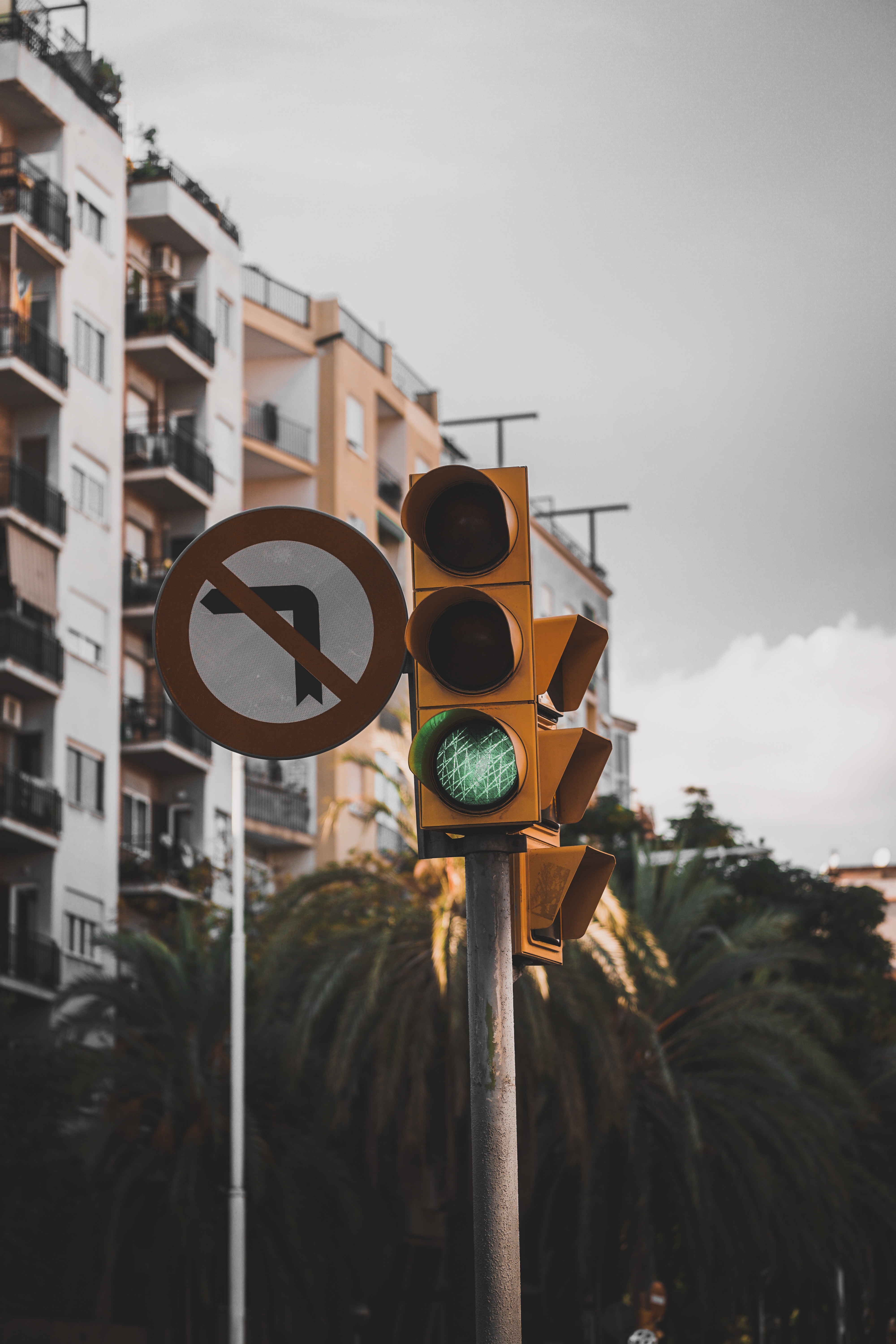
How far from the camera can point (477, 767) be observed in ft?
13.6

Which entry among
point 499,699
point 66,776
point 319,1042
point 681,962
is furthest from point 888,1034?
point 499,699

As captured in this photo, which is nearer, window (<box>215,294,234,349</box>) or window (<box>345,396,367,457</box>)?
window (<box>215,294,234,349</box>)

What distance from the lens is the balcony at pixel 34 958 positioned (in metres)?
36.6

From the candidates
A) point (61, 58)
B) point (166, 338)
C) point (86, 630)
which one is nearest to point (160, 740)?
point (86, 630)

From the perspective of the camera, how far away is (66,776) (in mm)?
38594

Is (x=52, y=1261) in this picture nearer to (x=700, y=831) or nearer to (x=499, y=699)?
(x=700, y=831)

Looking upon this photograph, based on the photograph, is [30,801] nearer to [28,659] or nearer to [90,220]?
[28,659]

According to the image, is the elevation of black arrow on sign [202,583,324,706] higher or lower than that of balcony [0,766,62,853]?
lower

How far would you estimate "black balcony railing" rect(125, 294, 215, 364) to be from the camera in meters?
43.5

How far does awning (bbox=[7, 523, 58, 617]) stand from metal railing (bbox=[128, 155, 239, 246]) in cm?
1052

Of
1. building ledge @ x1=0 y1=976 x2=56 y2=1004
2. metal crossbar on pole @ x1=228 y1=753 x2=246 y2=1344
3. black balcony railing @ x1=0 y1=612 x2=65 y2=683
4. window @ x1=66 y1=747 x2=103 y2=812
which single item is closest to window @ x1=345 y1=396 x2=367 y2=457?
window @ x1=66 y1=747 x2=103 y2=812

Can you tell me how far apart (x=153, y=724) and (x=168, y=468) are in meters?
5.55

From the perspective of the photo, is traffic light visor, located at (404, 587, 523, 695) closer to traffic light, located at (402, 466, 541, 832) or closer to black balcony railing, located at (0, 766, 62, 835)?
traffic light, located at (402, 466, 541, 832)

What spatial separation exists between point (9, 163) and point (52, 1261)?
21.2 m
